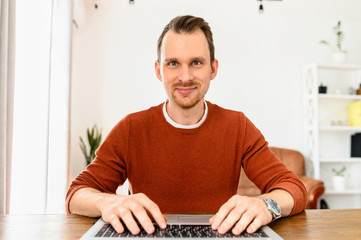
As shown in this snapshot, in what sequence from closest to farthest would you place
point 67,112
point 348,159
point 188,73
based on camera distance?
point 188,73
point 67,112
point 348,159

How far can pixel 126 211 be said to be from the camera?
77 centimetres

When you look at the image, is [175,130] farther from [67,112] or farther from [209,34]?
[67,112]

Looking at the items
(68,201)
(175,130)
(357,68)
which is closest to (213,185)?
(175,130)

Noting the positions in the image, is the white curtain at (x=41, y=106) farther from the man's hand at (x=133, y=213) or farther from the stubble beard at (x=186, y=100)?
the man's hand at (x=133, y=213)

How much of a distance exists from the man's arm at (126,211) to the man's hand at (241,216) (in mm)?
133

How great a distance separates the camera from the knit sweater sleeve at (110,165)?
1.18m

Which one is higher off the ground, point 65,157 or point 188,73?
point 188,73

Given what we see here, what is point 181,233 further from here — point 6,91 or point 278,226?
point 6,91

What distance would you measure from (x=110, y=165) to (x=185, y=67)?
501mm

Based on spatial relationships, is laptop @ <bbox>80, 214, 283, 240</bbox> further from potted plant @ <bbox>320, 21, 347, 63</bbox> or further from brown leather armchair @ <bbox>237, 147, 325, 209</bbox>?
potted plant @ <bbox>320, 21, 347, 63</bbox>

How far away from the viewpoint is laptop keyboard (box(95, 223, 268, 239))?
69cm

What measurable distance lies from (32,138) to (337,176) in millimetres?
3362

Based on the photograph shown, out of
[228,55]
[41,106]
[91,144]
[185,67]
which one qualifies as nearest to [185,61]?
[185,67]

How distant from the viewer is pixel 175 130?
135 cm
